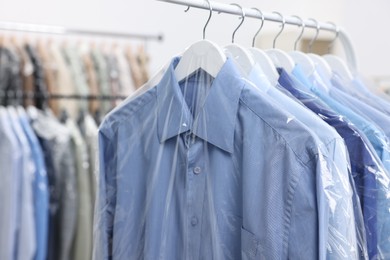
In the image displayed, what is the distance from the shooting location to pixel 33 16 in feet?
7.30

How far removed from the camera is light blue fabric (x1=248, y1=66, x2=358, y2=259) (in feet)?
2.21

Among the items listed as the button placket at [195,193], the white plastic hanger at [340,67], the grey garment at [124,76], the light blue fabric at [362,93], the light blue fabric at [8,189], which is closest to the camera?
the button placket at [195,193]

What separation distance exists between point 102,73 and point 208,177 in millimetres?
1269

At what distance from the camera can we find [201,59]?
2.65 feet

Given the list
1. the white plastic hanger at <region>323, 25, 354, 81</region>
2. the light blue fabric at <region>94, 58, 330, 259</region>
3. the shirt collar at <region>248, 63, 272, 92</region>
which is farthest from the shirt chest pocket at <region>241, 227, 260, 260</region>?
the white plastic hanger at <region>323, 25, 354, 81</region>

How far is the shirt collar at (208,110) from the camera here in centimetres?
76

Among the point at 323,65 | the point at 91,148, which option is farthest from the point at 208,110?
the point at 91,148

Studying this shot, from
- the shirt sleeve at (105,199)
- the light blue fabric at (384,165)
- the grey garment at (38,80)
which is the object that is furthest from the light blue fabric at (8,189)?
the light blue fabric at (384,165)

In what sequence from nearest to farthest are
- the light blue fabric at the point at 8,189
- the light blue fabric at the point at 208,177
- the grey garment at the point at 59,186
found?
1. the light blue fabric at the point at 208,177
2. the light blue fabric at the point at 8,189
3. the grey garment at the point at 59,186

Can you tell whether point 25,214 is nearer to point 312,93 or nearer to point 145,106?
point 145,106

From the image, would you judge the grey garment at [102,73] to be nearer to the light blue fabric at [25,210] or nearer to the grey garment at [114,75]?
the grey garment at [114,75]

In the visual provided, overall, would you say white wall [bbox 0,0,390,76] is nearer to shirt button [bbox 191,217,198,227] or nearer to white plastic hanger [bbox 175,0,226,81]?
white plastic hanger [bbox 175,0,226,81]

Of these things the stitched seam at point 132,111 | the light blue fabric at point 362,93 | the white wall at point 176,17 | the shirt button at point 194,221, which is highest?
the white wall at point 176,17

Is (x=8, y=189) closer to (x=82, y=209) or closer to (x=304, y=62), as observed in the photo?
(x=82, y=209)
